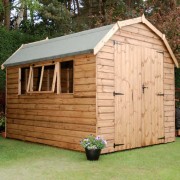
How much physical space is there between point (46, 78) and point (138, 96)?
3241 millimetres

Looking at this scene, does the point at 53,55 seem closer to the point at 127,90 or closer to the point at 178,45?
the point at 127,90

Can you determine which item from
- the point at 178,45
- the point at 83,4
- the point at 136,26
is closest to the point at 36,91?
the point at 136,26

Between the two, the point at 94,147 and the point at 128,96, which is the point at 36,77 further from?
the point at 94,147

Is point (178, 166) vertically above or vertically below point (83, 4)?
below

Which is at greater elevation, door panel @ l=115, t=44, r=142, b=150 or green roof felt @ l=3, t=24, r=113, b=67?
green roof felt @ l=3, t=24, r=113, b=67

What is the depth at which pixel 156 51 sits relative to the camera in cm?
976

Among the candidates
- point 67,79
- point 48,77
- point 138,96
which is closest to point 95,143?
point 138,96

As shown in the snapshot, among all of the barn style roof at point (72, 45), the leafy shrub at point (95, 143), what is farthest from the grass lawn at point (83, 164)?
the barn style roof at point (72, 45)

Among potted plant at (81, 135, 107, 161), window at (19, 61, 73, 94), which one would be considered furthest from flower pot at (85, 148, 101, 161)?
window at (19, 61, 73, 94)

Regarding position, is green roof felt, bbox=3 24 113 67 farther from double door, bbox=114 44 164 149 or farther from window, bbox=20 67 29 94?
double door, bbox=114 44 164 149

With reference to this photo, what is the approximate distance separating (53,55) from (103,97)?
6.69 feet

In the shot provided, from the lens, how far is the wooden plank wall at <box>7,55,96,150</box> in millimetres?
8156

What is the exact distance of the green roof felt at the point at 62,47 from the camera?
27.5 ft

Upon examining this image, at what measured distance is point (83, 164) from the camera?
6.85 meters
